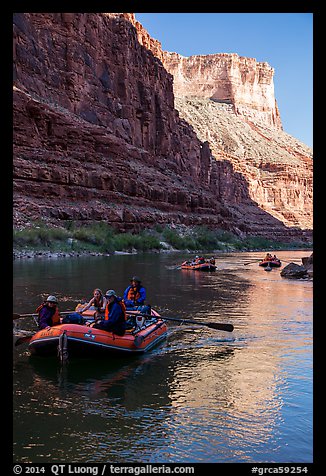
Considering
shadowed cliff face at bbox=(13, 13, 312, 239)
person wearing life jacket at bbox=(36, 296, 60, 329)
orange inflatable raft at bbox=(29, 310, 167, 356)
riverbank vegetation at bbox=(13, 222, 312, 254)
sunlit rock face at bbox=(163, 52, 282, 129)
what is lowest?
orange inflatable raft at bbox=(29, 310, 167, 356)

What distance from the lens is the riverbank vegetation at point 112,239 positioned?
4091cm

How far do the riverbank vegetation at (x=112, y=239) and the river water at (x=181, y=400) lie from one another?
2555cm

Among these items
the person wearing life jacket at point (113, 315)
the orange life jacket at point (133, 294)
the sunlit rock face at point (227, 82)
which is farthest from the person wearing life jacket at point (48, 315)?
the sunlit rock face at point (227, 82)

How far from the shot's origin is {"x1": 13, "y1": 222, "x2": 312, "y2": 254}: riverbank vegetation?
40.9 meters

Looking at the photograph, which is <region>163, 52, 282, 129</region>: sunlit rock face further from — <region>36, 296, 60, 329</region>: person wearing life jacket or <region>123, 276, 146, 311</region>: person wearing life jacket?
<region>36, 296, 60, 329</region>: person wearing life jacket

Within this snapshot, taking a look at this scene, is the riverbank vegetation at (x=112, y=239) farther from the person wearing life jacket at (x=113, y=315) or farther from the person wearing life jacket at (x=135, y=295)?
the person wearing life jacket at (x=113, y=315)

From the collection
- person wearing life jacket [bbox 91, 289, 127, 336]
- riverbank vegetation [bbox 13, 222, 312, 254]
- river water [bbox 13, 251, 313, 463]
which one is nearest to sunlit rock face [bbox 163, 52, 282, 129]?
riverbank vegetation [bbox 13, 222, 312, 254]

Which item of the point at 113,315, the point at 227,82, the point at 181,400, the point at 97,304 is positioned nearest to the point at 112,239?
the point at 97,304

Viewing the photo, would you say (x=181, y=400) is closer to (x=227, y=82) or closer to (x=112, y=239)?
(x=112, y=239)

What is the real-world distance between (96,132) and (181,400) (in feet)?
181

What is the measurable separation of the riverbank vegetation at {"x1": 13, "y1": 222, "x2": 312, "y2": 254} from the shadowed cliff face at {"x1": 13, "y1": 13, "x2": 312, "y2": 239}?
68.0 inches

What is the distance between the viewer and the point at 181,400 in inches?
A: 326

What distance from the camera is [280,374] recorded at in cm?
980
